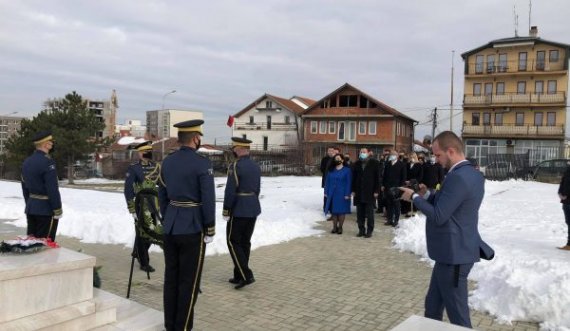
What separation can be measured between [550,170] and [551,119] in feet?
68.4

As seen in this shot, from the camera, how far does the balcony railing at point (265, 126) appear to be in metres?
59.1

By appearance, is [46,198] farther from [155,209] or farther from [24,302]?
[24,302]

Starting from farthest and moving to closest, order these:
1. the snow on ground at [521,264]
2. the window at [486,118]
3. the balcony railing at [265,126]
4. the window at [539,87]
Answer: the balcony railing at [265,126] → the window at [486,118] → the window at [539,87] → the snow on ground at [521,264]

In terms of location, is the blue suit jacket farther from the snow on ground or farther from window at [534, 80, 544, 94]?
window at [534, 80, 544, 94]

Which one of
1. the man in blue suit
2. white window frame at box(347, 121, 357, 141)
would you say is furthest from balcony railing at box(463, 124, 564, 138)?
the man in blue suit

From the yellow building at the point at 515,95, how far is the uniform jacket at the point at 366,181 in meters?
38.7

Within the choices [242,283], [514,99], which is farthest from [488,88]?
[242,283]

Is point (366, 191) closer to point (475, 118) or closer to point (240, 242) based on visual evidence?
point (240, 242)

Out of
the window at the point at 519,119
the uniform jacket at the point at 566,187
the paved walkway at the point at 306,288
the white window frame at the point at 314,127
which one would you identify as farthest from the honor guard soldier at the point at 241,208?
the window at the point at 519,119

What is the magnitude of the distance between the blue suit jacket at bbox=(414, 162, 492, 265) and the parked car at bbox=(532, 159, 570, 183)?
28.6 meters

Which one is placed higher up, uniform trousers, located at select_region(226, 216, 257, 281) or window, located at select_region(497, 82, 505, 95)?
window, located at select_region(497, 82, 505, 95)

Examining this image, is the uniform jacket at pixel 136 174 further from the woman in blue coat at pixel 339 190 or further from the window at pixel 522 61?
the window at pixel 522 61

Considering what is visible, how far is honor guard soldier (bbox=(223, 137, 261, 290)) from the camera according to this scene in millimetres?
6652

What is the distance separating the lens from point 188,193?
4.68 metres
